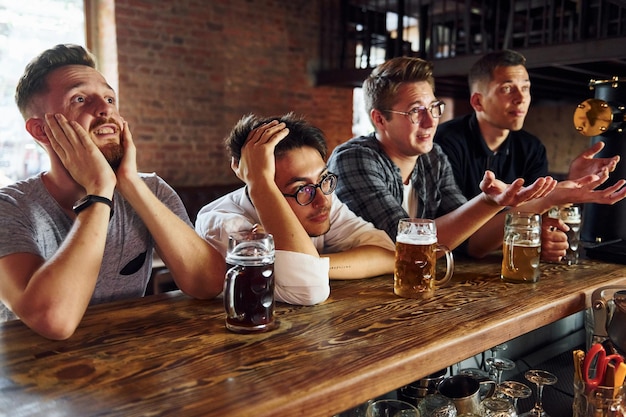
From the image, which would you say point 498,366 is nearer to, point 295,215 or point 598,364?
point 598,364

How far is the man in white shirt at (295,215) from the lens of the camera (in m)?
1.21

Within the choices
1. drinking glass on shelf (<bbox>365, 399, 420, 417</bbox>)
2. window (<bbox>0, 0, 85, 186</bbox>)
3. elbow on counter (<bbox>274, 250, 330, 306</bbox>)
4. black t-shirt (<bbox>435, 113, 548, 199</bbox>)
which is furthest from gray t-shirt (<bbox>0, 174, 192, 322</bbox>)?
window (<bbox>0, 0, 85, 186</bbox>)

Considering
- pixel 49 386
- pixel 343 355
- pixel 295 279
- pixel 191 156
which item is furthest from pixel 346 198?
pixel 191 156

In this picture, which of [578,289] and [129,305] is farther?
[578,289]

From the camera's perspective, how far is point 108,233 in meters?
1.43

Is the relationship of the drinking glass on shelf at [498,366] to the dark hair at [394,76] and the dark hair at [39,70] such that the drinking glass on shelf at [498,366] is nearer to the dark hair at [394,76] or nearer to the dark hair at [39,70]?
the dark hair at [394,76]

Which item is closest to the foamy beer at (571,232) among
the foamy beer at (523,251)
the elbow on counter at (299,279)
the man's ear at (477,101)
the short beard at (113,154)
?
the foamy beer at (523,251)

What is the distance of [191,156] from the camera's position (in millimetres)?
5438

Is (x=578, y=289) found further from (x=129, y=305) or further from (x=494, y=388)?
(x=129, y=305)

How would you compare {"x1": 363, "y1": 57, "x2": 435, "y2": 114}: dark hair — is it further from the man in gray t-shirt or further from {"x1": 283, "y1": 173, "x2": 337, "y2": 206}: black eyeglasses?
the man in gray t-shirt

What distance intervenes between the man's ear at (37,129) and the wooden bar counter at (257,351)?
44 cm

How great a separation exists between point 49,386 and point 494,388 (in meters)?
0.90

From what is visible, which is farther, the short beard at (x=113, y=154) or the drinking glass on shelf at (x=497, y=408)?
the short beard at (x=113, y=154)

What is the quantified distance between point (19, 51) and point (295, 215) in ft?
13.8
